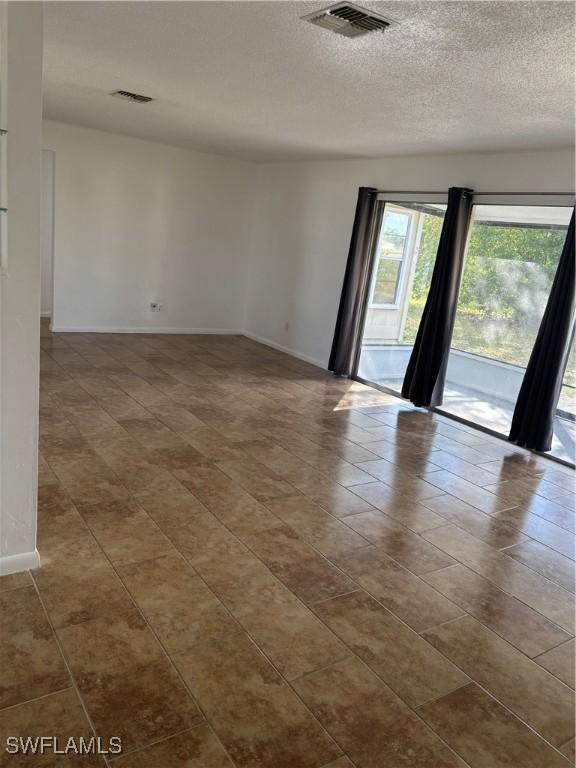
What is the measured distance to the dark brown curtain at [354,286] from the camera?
6.32 meters

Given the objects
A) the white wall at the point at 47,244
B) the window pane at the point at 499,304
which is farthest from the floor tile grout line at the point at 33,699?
the white wall at the point at 47,244

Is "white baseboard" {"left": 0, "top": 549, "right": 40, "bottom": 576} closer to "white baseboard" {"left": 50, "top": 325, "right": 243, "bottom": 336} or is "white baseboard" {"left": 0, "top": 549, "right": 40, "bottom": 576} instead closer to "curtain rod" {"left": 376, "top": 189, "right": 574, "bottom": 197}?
"curtain rod" {"left": 376, "top": 189, "right": 574, "bottom": 197}

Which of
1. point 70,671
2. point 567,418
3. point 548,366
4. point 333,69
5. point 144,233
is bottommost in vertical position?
point 70,671

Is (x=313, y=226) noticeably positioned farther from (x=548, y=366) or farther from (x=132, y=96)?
(x=548, y=366)

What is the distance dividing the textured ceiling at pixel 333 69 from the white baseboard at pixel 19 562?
95.4 inches

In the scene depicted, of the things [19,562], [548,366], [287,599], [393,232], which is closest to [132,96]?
[393,232]

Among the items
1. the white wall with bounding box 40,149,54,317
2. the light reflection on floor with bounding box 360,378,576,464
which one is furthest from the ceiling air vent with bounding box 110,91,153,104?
the light reflection on floor with bounding box 360,378,576,464

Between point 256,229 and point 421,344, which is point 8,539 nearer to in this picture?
point 421,344

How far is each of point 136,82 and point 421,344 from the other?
3219 millimetres

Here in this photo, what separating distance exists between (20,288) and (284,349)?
561 centimetres

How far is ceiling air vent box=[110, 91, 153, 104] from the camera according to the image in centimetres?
452

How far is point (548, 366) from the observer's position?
15.0 ft

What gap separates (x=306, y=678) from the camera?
83.8 inches

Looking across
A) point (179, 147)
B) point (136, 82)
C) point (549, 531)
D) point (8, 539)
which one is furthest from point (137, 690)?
point (179, 147)
